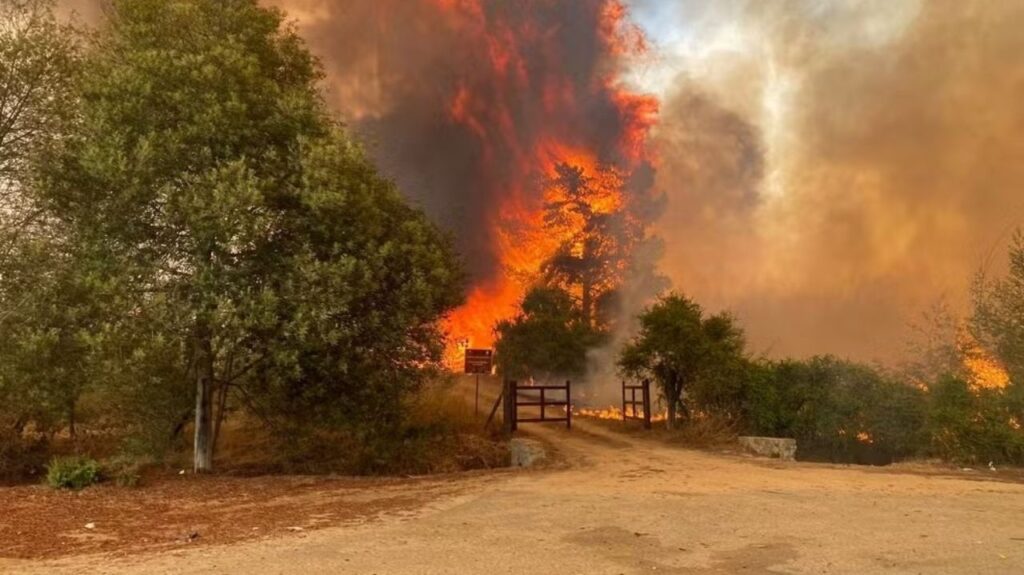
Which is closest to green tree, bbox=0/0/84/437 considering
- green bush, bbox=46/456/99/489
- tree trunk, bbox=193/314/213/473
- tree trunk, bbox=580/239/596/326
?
green bush, bbox=46/456/99/489

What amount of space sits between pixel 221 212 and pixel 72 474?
6.02 metres

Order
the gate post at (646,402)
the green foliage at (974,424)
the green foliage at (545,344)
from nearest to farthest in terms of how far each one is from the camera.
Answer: the green foliage at (974,424) < the gate post at (646,402) < the green foliage at (545,344)

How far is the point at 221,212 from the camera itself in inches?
526

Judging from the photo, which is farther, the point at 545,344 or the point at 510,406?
the point at 545,344

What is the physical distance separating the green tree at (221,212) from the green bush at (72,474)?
2024mm

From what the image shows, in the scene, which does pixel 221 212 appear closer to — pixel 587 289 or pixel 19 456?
pixel 19 456

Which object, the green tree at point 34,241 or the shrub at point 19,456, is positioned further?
the shrub at point 19,456

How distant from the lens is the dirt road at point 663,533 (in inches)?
322

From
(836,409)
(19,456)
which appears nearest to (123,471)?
(19,456)

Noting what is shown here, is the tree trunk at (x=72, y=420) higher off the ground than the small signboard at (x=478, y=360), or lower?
lower

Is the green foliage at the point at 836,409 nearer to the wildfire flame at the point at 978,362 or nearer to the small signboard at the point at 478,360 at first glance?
the wildfire flame at the point at 978,362

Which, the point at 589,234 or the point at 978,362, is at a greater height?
the point at 589,234

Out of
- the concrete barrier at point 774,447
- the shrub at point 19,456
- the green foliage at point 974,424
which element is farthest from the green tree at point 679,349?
the shrub at point 19,456

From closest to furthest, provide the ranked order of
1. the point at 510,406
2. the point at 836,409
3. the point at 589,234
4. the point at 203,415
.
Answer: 1. the point at 203,415
2. the point at 836,409
3. the point at 510,406
4. the point at 589,234
